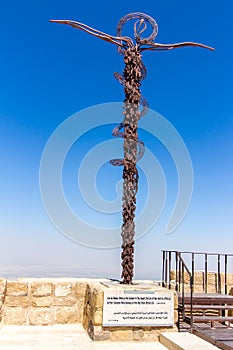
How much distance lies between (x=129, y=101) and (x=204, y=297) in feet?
12.5

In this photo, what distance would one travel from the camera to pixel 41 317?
7.10 m

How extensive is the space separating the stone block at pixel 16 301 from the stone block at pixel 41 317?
0.56ft

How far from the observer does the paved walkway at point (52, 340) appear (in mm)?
5695

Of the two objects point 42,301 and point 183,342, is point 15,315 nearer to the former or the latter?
point 42,301

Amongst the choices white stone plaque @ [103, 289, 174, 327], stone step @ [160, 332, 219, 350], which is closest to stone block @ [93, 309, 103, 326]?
white stone plaque @ [103, 289, 174, 327]

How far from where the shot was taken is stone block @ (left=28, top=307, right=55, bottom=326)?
7066mm

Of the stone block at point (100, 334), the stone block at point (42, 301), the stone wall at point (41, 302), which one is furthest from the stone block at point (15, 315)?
the stone block at point (100, 334)

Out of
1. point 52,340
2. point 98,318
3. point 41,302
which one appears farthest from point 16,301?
point 98,318

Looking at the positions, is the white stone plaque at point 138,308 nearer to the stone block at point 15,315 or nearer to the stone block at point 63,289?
the stone block at point 63,289

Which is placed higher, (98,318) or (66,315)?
(98,318)

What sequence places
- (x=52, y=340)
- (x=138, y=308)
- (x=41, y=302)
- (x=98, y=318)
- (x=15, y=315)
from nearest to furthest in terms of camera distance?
(x=52, y=340) < (x=98, y=318) < (x=138, y=308) < (x=15, y=315) < (x=41, y=302)

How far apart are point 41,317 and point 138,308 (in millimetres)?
1897

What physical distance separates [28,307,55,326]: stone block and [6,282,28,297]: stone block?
343 millimetres

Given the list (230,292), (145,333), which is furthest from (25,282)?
(230,292)
